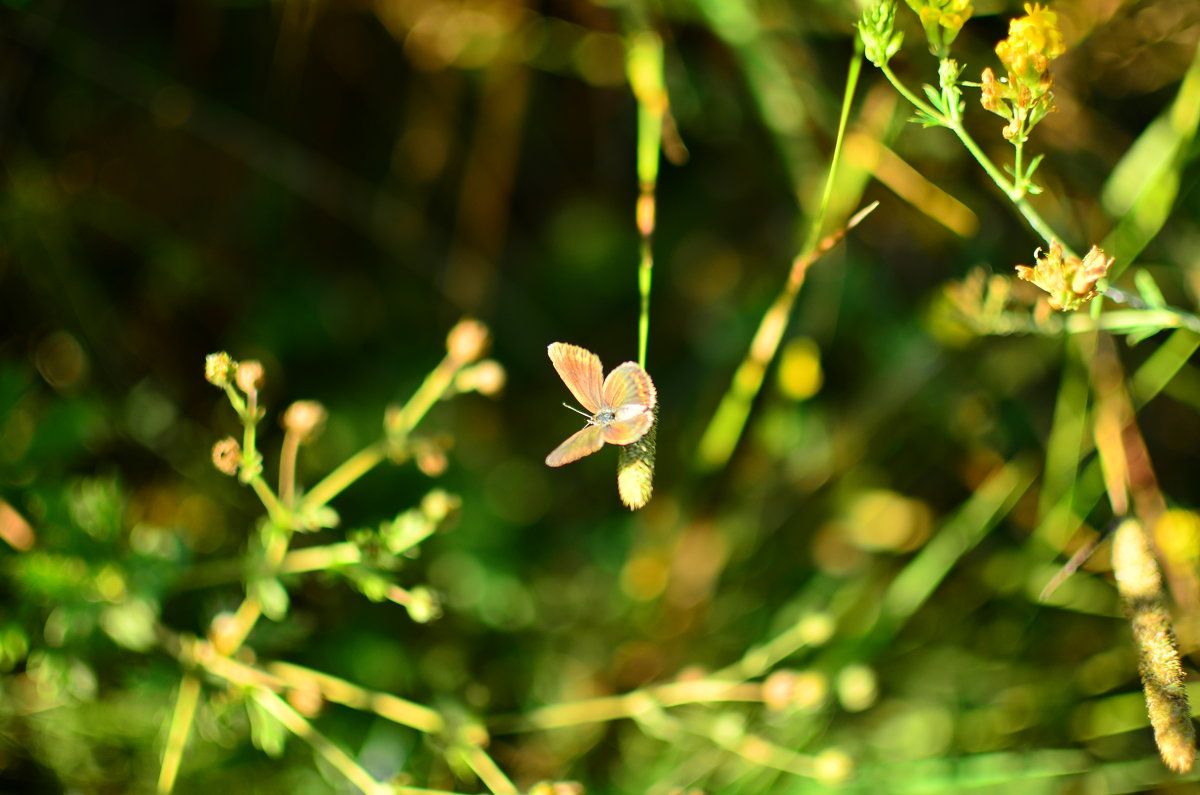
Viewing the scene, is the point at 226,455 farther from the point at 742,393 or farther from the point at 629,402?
the point at 742,393

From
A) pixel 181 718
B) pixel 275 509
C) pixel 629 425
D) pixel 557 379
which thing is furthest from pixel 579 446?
pixel 557 379

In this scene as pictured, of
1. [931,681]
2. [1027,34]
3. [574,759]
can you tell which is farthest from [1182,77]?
[574,759]

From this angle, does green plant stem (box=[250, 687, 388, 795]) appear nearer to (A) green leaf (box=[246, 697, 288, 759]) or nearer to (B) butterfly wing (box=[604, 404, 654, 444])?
(A) green leaf (box=[246, 697, 288, 759])

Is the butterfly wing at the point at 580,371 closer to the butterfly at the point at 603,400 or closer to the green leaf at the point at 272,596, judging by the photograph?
the butterfly at the point at 603,400

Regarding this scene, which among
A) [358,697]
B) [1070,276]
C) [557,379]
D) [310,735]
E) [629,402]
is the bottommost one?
[310,735]

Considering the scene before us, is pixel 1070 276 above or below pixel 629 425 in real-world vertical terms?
above

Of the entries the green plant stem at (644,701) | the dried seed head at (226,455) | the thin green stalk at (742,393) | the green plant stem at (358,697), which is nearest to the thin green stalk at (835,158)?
the thin green stalk at (742,393)

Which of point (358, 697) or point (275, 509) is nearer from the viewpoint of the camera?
point (275, 509)
